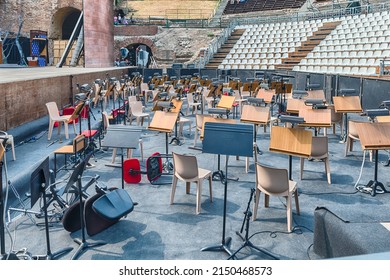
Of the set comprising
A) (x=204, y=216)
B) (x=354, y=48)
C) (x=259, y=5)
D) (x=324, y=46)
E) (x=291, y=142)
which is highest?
(x=259, y=5)

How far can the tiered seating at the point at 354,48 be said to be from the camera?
16047 millimetres

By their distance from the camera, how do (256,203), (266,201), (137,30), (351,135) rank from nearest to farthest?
(256,203) → (266,201) → (351,135) → (137,30)

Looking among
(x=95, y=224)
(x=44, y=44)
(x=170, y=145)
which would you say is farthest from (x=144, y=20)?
(x=95, y=224)

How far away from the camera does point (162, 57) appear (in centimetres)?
3017

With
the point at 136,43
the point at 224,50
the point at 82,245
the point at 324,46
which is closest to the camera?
the point at 82,245

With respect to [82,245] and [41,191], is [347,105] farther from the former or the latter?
[41,191]

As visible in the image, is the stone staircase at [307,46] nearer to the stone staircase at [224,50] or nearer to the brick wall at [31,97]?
the stone staircase at [224,50]

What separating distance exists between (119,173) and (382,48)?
1356cm

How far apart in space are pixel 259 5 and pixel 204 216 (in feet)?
105

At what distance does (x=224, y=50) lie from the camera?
26.4 m

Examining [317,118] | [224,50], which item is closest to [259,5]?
[224,50]

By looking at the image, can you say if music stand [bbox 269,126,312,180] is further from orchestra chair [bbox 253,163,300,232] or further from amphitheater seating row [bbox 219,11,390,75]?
amphitheater seating row [bbox 219,11,390,75]

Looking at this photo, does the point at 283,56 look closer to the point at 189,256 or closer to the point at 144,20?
the point at 144,20

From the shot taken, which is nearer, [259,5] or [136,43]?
[136,43]
